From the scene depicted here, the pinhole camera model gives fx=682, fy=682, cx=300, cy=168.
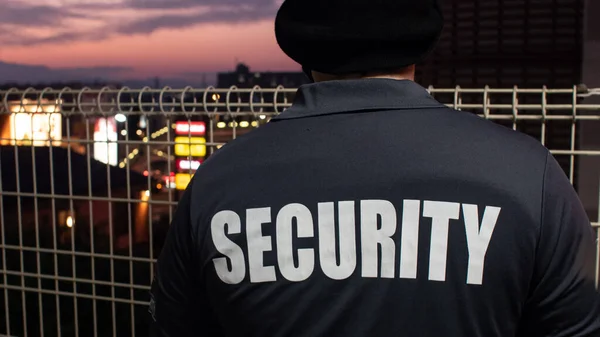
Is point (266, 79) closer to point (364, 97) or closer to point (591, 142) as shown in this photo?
point (591, 142)

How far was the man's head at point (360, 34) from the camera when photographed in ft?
3.49

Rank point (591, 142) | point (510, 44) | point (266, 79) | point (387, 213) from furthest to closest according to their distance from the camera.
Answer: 1. point (266, 79)
2. point (510, 44)
3. point (591, 142)
4. point (387, 213)

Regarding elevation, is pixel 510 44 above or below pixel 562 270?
above

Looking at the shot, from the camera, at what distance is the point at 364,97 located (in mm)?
1104

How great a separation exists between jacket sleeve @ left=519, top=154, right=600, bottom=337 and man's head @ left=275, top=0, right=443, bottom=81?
0.94ft

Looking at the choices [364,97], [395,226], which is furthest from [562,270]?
[364,97]

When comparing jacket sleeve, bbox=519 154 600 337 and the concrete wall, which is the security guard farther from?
the concrete wall

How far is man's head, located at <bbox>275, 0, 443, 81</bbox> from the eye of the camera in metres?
1.06

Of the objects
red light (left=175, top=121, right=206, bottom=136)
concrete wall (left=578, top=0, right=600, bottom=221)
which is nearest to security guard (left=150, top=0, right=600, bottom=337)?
red light (left=175, top=121, right=206, bottom=136)

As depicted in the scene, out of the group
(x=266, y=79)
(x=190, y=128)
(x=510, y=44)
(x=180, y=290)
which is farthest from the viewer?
(x=266, y=79)

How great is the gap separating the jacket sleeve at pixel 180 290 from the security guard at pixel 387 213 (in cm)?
7

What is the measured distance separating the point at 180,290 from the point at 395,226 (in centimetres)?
43

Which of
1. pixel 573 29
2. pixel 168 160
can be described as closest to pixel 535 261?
pixel 168 160

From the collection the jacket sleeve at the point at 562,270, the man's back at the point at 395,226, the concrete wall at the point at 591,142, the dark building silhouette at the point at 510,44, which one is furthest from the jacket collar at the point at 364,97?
the dark building silhouette at the point at 510,44
